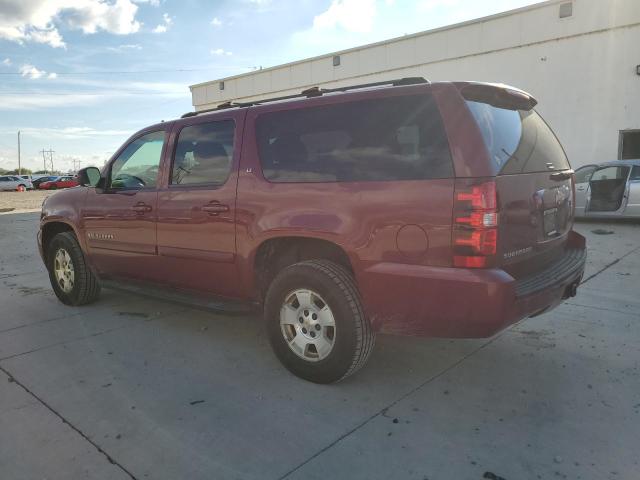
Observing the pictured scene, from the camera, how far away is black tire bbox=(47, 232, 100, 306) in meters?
5.03

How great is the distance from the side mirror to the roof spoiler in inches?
139

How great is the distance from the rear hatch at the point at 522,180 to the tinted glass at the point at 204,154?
179cm

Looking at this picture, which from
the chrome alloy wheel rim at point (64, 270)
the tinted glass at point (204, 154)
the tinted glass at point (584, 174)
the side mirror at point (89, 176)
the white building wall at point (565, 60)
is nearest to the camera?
the tinted glass at point (204, 154)

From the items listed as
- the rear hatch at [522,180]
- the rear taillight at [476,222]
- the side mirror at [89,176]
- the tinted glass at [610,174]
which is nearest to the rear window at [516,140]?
the rear hatch at [522,180]

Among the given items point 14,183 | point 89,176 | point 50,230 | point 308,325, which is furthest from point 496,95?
point 14,183

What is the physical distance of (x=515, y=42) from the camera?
1596 cm

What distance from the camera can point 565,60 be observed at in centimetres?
1511

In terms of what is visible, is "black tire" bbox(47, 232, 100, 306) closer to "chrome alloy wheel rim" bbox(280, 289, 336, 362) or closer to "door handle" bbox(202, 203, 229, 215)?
"door handle" bbox(202, 203, 229, 215)

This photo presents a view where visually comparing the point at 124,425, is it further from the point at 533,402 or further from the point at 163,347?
the point at 533,402

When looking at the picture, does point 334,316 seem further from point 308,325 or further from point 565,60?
point 565,60

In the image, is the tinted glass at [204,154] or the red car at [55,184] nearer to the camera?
the tinted glass at [204,154]

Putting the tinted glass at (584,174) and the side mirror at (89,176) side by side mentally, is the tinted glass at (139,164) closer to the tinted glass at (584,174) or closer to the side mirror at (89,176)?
the side mirror at (89,176)

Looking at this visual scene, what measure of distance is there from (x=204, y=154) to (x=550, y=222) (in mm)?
2566

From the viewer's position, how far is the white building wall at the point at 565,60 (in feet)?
46.6
